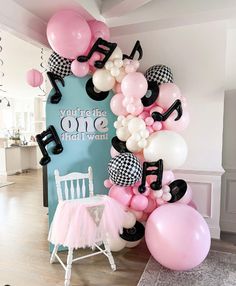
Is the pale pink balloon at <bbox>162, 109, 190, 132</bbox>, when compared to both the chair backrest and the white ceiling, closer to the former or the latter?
the chair backrest

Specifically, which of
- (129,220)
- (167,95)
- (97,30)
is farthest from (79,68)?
(129,220)

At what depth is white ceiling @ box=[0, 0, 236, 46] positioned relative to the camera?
2225mm

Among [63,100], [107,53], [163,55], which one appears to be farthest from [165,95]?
[63,100]

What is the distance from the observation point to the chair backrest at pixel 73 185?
2.35m

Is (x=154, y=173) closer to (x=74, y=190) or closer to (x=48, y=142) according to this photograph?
(x=74, y=190)

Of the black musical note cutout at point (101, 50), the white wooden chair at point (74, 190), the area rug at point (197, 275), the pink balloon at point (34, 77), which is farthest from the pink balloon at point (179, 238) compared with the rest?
the pink balloon at point (34, 77)

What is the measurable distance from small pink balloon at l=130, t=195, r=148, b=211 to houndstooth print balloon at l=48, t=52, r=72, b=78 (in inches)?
56.2

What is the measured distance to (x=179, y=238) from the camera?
6.38 feet

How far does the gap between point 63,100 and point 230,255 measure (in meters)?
2.36

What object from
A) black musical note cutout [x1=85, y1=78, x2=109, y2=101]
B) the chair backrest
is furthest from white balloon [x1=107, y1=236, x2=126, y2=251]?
black musical note cutout [x1=85, y1=78, x2=109, y2=101]

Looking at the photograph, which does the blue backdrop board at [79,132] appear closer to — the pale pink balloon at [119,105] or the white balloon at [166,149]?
the pale pink balloon at [119,105]

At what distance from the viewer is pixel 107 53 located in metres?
2.26

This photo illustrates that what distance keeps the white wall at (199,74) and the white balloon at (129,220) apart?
102cm

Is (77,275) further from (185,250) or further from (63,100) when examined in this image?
(63,100)
